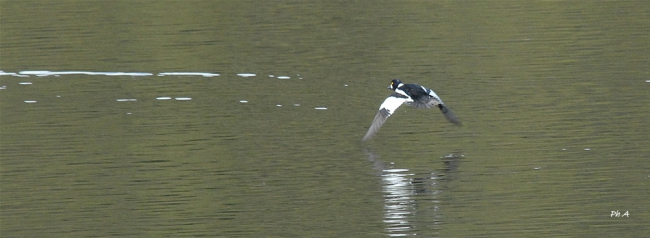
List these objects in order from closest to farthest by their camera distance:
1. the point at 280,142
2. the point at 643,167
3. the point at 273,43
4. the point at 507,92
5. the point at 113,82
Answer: the point at 643,167 < the point at 280,142 < the point at 507,92 < the point at 113,82 < the point at 273,43

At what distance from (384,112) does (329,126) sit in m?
1.72

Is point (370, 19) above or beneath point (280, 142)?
above

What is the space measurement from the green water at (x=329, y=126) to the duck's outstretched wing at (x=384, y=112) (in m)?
0.34

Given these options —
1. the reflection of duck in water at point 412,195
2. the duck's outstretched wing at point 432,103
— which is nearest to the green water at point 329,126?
the reflection of duck in water at point 412,195

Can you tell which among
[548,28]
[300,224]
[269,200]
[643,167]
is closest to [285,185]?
[269,200]

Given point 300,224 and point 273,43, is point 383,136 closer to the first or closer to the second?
point 300,224

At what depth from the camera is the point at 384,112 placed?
15.1m

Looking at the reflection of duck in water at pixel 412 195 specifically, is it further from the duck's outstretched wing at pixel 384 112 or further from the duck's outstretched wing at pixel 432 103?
the duck's outstretched wing at pixel 432 103

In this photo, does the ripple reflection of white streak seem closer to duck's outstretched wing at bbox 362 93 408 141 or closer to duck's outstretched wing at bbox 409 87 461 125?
duck's outstretched wing at bbox 362 93 408 141

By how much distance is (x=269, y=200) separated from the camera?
12.8 m

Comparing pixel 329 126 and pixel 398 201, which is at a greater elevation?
pixel 329 126

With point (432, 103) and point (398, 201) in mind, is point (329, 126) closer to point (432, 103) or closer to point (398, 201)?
point (432, 103)

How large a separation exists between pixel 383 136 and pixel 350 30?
10.3 meters

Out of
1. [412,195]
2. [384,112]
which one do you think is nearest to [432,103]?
[384,112]
